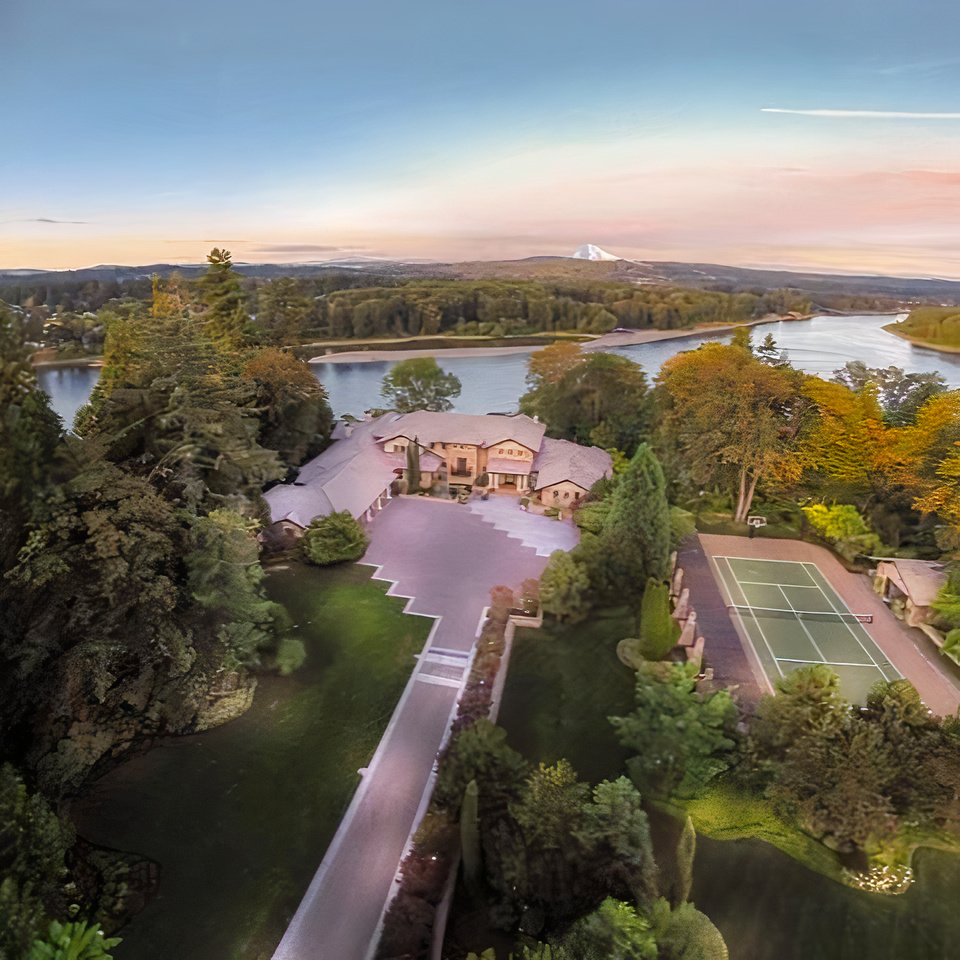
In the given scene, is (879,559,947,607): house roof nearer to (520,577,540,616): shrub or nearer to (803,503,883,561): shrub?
(803,503,883,561): shrub

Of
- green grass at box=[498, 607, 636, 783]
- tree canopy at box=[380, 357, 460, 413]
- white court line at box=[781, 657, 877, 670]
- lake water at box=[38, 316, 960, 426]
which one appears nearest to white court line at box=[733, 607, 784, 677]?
white court line at box=[781, 657, 877, 670]

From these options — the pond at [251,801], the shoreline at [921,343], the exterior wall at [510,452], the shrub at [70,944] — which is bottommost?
the pond at [251,801]

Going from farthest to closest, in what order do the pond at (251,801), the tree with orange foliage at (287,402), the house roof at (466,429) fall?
the house roof at (466,429)
the tree with orange foliage at (287,402)
the pond at (251,801)

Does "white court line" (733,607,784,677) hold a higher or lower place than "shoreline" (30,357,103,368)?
lower

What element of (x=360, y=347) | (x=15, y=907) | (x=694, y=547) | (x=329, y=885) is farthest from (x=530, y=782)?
(x=360, y=347)

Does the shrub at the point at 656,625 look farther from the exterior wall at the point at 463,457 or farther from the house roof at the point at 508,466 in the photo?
the exterior wall at the point at 463,457

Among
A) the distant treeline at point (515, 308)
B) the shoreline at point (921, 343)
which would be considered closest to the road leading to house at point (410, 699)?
the distant treeline at point (515, 308)

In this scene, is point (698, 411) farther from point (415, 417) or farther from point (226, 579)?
point (226, 579)
